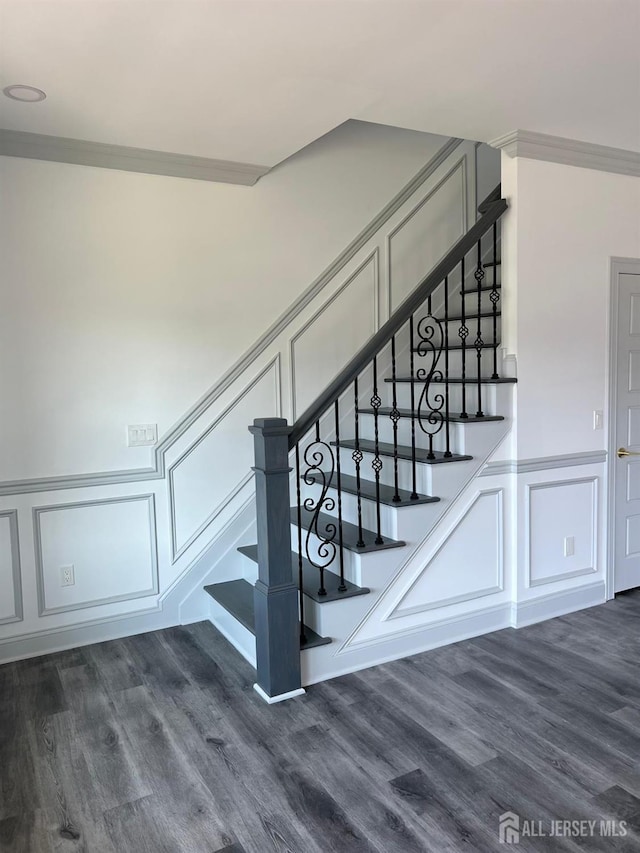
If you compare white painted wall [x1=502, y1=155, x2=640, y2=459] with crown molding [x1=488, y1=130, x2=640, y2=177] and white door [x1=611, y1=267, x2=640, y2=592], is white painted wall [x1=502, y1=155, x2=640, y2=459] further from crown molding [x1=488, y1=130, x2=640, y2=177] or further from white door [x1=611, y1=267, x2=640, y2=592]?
white door [x1=611, y1=267, x2=640, y2=592]

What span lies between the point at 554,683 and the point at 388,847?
127 cm

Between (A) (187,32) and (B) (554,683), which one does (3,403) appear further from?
(B) (554,683)

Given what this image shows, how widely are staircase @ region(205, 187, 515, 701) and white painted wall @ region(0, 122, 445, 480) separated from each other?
86 centimetres

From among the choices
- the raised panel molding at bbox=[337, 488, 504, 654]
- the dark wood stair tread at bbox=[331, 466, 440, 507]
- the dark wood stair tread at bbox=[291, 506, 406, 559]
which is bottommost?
the raised panel molding at bbox=[337, 488, 504, 654]

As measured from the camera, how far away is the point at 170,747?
244 centimetres

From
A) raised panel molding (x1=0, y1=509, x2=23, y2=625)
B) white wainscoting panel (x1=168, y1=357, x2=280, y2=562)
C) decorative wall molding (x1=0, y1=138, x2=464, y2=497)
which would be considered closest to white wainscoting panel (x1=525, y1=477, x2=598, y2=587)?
white wainscoting panel (x1=168, y1=357, x2=280, y2=562)

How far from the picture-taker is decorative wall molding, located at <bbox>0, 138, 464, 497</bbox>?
3246 millimetres

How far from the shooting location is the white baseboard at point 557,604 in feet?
11.4

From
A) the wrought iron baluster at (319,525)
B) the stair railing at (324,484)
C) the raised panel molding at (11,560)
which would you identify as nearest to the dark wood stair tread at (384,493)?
the stair railing at (324,484)

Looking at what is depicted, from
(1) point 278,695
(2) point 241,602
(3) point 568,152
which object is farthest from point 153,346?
(3) point 568,152

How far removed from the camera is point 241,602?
338 centimetres

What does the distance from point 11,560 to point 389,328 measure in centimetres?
221

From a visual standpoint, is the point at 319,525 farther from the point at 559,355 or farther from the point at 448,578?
the point at 559,355

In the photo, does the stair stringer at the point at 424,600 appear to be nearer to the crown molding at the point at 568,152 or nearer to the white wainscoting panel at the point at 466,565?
the white wainscoting panel at the point at 466,565
